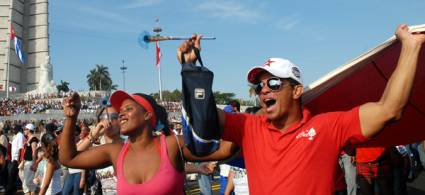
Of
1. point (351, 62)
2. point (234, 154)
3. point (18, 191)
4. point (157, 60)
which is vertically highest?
point (157, 60)

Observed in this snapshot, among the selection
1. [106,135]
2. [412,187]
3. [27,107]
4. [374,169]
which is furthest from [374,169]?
[27,107]

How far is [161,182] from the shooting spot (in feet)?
11.4

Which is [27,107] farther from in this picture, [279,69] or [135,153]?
Result: [279,69]

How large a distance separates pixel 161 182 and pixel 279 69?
1.19 metres

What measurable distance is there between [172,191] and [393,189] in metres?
5.15

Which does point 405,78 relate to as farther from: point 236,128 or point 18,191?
point 18,191

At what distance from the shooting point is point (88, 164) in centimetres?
371

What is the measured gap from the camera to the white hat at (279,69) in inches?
113

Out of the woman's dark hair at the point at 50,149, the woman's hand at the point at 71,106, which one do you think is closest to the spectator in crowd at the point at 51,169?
the woman's dark hair at the point at 50,149

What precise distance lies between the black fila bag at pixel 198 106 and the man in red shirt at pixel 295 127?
15 cm

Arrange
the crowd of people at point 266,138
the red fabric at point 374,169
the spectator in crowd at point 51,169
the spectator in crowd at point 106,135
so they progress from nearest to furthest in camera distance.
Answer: the crowd of people at point 266,138 → the spectator in crowd at point 106,135 → the red fabric at point 374,169 → the spectator in crowd at point 51,169

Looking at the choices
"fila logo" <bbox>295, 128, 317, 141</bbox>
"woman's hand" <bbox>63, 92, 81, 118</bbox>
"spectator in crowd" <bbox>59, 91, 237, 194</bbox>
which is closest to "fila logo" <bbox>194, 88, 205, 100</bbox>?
"fila logo" <bbox>295, 128, 317, 141</bbox>

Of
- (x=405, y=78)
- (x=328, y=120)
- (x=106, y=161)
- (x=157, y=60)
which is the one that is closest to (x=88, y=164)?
(x=106, y=161)

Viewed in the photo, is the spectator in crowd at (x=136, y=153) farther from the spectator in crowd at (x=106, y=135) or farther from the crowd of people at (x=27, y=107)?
the crowd of people at (x=27, y=107)
